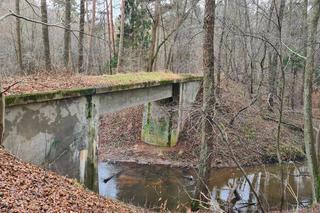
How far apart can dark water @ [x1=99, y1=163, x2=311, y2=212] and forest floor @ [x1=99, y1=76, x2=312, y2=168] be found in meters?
0.91

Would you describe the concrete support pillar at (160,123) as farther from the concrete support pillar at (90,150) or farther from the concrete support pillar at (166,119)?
the concrete support pillar at (90,150)

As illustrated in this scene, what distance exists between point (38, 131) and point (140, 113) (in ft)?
42.2

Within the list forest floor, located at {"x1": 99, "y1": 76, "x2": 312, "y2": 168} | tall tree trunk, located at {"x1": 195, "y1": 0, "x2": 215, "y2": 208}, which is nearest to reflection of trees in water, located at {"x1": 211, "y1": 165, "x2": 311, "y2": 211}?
forest floor, located at {"x1": 99, "y1": 76, "x2": 312, "y2": 168}

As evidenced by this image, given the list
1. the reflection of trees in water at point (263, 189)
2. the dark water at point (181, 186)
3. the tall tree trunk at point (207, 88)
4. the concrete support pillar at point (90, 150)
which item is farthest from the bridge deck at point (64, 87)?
the reflection of trees in water at point (263, 189)

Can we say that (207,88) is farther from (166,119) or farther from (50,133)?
(166,119)

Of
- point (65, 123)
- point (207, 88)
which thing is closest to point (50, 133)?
point (65, 123)

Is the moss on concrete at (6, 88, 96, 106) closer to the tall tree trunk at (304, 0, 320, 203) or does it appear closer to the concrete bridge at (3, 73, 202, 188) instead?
the concrete bridge at (3, 73, 202, 188)

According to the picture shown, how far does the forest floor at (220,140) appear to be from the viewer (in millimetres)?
16781

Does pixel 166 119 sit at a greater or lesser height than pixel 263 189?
greater

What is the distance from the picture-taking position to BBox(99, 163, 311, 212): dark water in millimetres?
12039

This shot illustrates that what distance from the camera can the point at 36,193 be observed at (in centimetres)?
504

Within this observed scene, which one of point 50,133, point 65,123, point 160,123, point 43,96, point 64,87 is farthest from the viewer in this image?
point 160,123

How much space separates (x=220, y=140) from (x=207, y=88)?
8661mm

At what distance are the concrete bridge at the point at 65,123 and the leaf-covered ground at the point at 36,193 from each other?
5.32 ft
